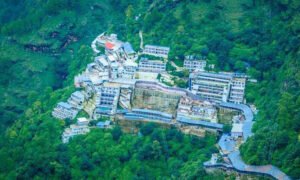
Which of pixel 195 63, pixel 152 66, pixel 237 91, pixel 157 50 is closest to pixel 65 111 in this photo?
pixel 152 66

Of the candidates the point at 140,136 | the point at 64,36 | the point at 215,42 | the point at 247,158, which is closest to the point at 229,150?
the point at 247,158

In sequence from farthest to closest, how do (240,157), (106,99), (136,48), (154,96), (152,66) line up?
(136,48), (152,66), (106,99), (154,96), (240,157)

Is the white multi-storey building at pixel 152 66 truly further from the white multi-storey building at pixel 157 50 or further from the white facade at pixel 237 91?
the white facade at pixel 237 91

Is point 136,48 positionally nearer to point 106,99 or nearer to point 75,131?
point 106,99

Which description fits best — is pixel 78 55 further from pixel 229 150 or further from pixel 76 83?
pixel 229 150

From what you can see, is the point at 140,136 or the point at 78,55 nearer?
the point at 140,136

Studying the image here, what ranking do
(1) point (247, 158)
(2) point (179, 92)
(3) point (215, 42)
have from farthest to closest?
(3) point (215, 42)
(2) point (179, 92)
(1) point (247, 158)

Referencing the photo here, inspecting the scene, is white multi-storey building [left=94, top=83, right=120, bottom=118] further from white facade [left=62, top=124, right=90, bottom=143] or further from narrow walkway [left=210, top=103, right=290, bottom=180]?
narrow walkway [left=210, top=103, right=290, bottom=180]
